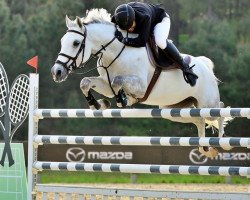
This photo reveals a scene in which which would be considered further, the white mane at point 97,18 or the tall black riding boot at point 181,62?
the tall black riding boot at point 181,62

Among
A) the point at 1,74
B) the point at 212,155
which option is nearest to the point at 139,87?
the point at 212,155

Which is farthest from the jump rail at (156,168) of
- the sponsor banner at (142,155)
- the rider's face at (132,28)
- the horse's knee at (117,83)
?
the sponsor banner at (142,155)

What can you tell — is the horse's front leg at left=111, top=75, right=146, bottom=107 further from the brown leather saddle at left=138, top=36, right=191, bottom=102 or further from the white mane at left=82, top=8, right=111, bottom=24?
the white mane at left=82, top=8, right=111, bottom=24

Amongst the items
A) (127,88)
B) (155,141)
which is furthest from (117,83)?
(155,141)

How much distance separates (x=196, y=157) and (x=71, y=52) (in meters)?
5.86

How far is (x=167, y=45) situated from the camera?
6172mm

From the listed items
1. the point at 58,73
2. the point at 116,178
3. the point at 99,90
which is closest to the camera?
the point at 58,73

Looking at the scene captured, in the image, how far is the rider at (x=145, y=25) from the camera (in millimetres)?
5859

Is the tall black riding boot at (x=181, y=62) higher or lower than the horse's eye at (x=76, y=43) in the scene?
lower

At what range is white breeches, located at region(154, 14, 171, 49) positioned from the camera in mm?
6098

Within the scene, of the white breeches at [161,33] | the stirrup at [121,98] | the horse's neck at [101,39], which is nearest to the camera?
the stirrup at [121,98]

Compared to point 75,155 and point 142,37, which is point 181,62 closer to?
point 142,37

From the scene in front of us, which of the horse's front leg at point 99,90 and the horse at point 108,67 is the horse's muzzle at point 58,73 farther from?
the horse's front leg at point 99,90

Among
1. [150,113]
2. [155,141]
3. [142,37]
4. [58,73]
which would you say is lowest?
[155,141]
